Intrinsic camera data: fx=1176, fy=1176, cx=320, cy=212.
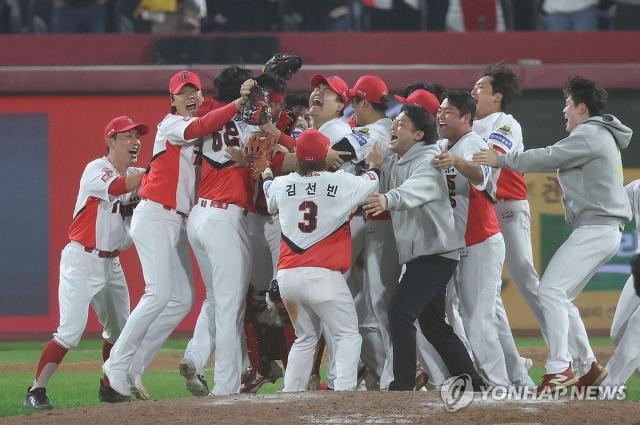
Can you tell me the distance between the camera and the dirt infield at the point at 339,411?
5.45 metres

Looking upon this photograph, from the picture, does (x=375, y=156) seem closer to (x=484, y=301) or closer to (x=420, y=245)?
(x=420, y=245)

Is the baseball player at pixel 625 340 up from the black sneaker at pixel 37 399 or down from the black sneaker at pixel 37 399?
up

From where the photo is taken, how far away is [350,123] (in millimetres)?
7922

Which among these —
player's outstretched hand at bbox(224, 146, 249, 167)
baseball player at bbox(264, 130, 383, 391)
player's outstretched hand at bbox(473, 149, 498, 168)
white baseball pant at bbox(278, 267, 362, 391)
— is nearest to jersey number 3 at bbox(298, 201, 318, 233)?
baseball player at bbox(264, 130, 383, 391)

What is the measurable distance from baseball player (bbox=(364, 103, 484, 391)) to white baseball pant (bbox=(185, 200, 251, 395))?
101cm

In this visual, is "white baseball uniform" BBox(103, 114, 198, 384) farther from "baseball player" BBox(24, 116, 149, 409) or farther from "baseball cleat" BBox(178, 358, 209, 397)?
"baseball cleat" BBox(178, 358, 209, 397)

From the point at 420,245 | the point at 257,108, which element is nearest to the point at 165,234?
the point at 257,108

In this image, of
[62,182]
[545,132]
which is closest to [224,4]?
[62,182]

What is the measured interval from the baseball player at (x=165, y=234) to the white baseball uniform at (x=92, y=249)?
0.31 meters

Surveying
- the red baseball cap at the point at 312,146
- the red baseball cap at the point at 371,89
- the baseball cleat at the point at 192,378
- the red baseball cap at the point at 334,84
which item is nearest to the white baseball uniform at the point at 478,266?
the red baseball cap at the point at 371,89

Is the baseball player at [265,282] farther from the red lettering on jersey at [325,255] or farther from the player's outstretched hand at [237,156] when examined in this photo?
the red lettering on jersey at [325,255]

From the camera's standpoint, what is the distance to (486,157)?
6668mm

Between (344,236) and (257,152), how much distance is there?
2.81 ft

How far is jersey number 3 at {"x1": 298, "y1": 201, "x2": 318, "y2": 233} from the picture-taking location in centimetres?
673
